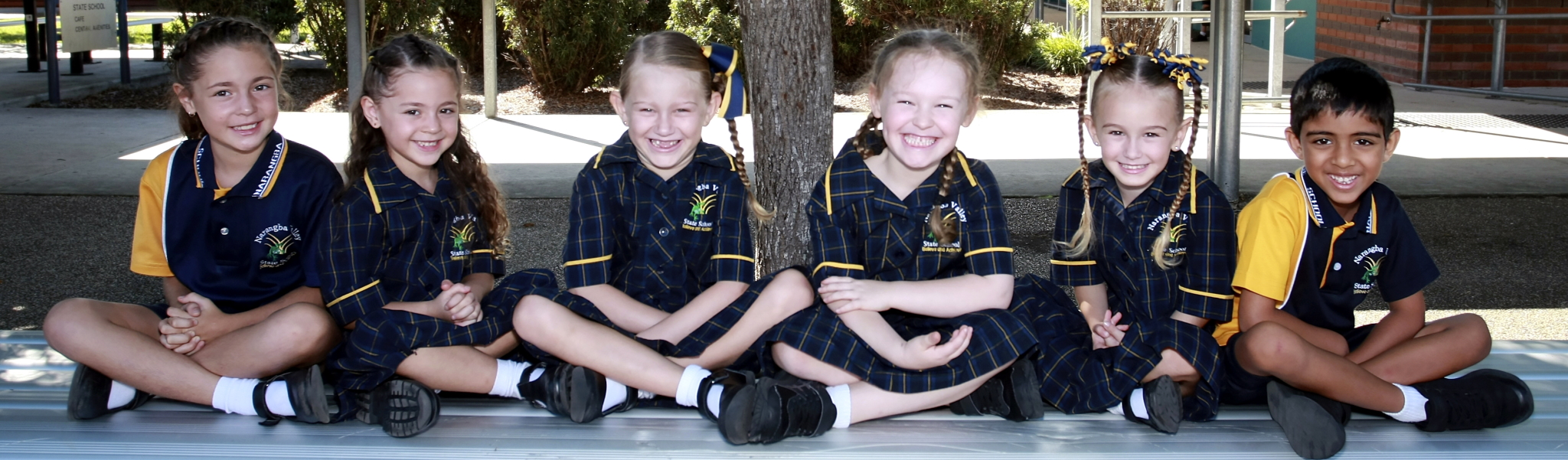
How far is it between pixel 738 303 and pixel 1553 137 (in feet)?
24.5

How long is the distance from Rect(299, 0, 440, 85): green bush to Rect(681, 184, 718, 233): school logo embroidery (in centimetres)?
801

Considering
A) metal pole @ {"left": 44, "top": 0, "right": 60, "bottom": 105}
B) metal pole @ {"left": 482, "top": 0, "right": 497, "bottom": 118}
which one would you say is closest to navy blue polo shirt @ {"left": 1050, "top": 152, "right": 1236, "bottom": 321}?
metal pole @ {"left": 482, "top": 0, "right": 497, "bottom": 118}

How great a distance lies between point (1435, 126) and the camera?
8.66 meters

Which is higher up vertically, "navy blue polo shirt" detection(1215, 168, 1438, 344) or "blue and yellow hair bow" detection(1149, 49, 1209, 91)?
"blue and yellow hair bow" detection(1149, 49, 1209, 91)

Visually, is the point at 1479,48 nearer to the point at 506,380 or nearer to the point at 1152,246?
the point at 1152,246

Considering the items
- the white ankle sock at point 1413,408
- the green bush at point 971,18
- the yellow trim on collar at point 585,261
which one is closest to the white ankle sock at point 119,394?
the yellow trim on collar at point 585,261

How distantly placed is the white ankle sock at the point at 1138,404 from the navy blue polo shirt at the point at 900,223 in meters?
0.38

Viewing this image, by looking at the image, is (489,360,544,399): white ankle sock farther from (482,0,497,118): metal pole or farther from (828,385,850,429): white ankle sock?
(482,0,497,118): metal pole

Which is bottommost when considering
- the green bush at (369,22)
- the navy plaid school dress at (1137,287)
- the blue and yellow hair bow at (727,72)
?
the navy plaid school dress at (1137,287)

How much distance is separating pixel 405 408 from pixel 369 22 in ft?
28.5

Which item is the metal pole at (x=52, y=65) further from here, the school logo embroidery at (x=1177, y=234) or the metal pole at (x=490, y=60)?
the school logo embroidery at (x=1177, y=234)

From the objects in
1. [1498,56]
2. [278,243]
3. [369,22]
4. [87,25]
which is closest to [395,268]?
[278,243]

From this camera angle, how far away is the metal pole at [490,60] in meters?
9.27

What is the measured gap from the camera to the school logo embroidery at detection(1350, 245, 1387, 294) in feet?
9.02
